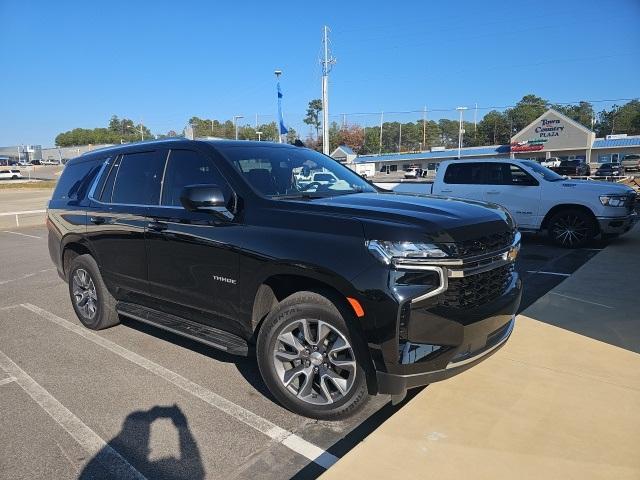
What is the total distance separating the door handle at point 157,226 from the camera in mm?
4285

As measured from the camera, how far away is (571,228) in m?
10.1

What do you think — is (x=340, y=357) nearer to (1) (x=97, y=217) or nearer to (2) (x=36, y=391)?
(2) (x=36, y=391)

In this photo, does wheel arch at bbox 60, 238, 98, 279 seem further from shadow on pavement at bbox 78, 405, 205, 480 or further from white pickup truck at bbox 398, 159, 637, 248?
white pickup truck at bbox 398, 159, 637, 248

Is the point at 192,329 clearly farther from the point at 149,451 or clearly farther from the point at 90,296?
the point at 90,296

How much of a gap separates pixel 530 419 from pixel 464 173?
8.87 meters

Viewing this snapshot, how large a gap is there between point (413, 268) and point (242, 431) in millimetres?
1619

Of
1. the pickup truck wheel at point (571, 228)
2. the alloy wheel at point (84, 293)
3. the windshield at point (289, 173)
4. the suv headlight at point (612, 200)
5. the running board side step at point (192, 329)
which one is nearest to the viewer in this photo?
the running board side step at point (192, 329)

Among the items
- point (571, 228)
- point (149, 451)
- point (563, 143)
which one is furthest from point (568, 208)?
point (563, 143)

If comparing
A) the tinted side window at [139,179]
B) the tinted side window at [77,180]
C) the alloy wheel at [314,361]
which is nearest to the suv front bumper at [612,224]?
the alloy wheel at [314,361]

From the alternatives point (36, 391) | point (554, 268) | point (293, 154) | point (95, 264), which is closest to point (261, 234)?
point (293, 154)

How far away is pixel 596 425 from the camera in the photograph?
10.5ft

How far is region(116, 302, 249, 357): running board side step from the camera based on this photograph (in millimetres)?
3792

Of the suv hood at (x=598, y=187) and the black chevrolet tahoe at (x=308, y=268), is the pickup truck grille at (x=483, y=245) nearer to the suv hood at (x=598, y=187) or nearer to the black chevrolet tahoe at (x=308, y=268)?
the black chevrolet tahoe at (x=308, y=268)

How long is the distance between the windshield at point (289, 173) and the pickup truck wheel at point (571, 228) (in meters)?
6.92
